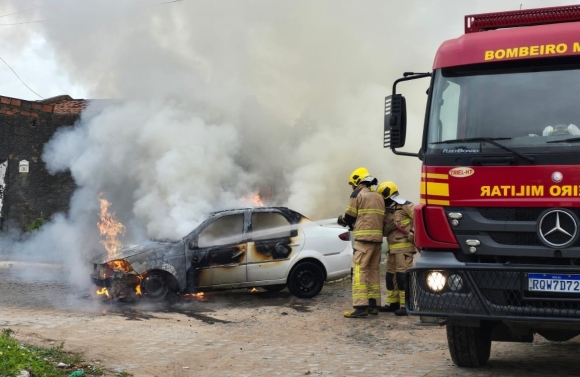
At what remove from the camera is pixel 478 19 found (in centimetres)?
633

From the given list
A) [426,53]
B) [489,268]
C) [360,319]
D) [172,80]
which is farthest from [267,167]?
[489,268]

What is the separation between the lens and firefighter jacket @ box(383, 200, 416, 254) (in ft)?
32.1

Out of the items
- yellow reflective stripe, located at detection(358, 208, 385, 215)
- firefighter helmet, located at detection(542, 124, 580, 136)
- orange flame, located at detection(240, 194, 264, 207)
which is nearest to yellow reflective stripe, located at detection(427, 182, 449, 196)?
firefighter helmet, located at detection(542, 124, 580, 136)

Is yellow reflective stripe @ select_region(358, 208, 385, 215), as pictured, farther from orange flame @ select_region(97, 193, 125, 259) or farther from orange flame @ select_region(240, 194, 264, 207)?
orange flame @ select_region(97, 193, 125, 259)

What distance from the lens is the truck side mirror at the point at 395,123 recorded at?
20.0ft

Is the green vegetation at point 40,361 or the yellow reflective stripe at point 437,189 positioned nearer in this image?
the yellow reflective stripe at point 437,189

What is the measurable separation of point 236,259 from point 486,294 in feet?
20.6

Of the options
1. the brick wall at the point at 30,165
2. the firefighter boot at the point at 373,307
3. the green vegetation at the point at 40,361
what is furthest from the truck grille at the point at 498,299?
the brick wall at the point at 30,165

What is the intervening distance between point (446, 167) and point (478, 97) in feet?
2.18

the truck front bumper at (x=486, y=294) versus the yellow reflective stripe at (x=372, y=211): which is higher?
the yellow reflective stripe at (x=372, y=211)

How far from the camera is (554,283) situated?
5.04 metres

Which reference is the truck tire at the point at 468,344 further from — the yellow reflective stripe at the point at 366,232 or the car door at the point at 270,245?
the car door at the point at 270,245

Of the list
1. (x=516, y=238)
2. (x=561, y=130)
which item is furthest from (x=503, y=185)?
(x=561, y=130)

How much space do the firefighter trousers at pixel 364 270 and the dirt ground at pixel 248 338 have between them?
0.30 meters
